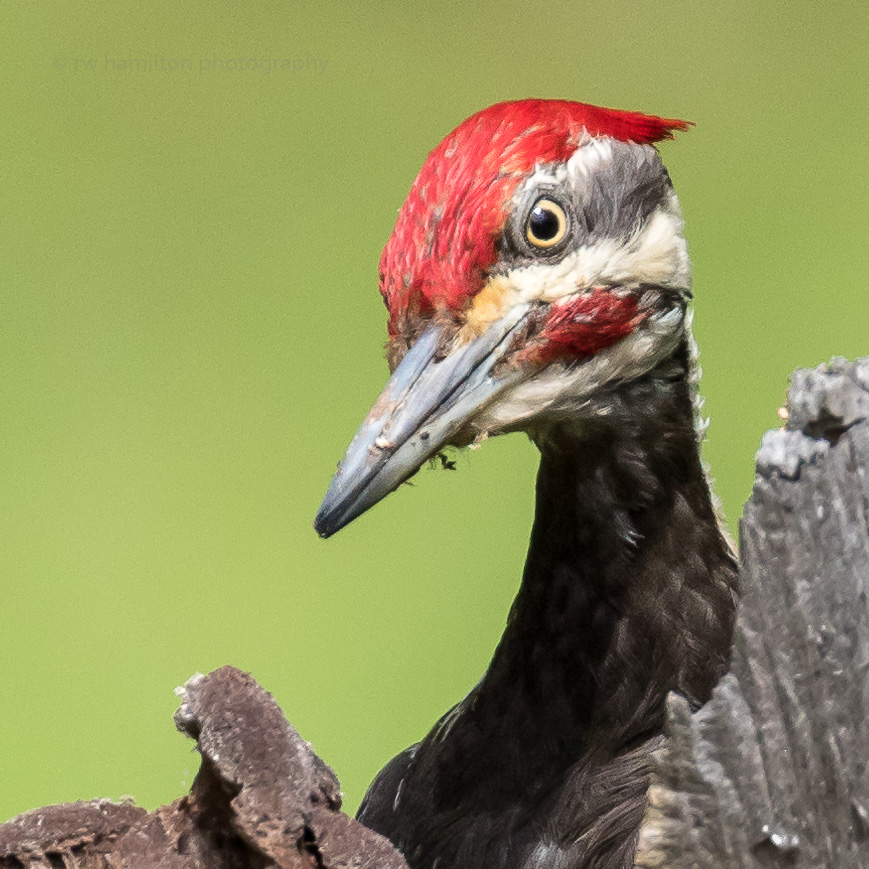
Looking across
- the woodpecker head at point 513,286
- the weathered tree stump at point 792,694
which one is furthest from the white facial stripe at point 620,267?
the weathered tree stump at point 792,694

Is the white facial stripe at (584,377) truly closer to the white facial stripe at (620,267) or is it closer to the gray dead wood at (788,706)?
the white facial stripe at (620,267)

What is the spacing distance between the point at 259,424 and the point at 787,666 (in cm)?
128

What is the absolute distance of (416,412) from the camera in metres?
0.78

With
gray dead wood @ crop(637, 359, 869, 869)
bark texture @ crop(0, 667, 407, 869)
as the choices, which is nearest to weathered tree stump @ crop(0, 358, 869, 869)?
gray dead wood @ crop(637, 359, 869, 869)

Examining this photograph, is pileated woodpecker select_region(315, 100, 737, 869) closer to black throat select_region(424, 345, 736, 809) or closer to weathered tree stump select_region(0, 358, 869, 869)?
black throat select_region(424, 345, 736, 809)

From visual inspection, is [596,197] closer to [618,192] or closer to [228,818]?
[618,192]

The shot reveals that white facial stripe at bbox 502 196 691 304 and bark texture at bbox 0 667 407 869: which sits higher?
white facial stripe at bbox 502 196 691 304

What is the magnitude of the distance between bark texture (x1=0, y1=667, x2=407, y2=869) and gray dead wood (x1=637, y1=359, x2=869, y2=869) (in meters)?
0.14

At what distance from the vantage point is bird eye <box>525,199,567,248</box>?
2.75 ft

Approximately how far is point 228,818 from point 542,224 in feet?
1.25

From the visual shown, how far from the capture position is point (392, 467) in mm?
759

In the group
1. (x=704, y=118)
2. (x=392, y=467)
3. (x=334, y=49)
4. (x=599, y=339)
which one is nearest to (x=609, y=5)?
(x=704, y=118)

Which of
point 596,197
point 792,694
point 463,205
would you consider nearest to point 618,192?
point 596,197

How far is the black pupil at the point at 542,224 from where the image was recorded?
Answer: 84 cm
